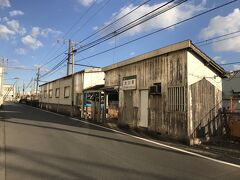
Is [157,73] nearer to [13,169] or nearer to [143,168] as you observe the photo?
[143,168]

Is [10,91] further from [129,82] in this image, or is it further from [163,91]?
[163,91]

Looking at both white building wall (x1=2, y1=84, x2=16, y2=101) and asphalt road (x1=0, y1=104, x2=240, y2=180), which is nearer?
asphalt road (x1=0, y1=104, x2=240, y2=180)

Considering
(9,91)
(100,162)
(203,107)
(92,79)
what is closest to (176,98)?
(203,107)

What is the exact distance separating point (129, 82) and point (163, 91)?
3928mm

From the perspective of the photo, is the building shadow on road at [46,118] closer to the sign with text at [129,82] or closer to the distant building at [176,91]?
the distant building at [176,91]

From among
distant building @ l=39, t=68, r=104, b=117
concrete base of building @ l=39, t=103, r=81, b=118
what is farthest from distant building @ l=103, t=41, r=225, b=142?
concrete base of building @ l=39, t=103, r=81, b=118

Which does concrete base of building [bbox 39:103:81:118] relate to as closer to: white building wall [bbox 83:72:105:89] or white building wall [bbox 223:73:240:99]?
white building wall [bbox 83:72:105:89]

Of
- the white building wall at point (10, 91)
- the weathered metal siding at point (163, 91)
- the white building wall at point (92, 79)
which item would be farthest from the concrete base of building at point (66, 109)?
the white building wall at point (10, 91)

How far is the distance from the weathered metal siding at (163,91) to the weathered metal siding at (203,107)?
54 cm

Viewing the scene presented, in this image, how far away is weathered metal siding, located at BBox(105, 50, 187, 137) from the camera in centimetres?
1391

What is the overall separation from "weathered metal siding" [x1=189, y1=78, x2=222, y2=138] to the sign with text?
4.90 meters

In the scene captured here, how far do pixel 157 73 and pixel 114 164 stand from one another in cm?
871

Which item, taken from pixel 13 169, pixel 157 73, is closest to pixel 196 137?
pixel 157 73

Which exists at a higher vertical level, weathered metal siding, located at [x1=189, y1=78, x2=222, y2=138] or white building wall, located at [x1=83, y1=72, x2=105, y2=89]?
white building wall, located at [x1=83, y1=72, x2=105, y2=89]
